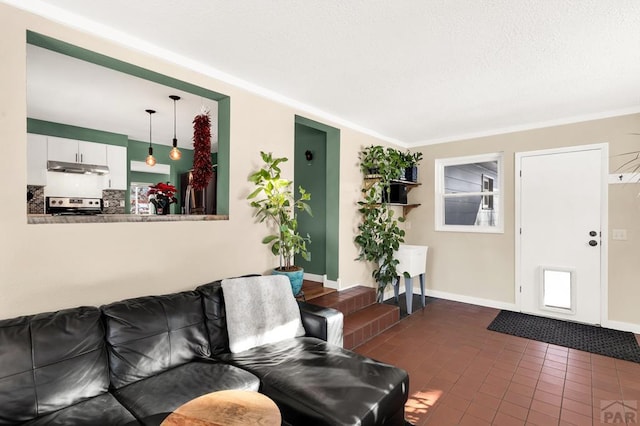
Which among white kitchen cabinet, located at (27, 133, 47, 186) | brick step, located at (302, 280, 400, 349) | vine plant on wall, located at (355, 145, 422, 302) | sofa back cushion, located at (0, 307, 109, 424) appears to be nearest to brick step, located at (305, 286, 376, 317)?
brick step, located at (302, 280, 400, 349)

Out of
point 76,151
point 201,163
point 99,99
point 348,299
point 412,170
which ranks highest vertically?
point 99,99

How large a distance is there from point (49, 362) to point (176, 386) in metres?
0.60

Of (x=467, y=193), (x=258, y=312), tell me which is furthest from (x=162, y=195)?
(x=467, y=193)

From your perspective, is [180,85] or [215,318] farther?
[180,85]

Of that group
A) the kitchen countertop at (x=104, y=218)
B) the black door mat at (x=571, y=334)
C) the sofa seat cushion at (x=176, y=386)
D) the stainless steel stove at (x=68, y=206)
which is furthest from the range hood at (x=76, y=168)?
the black door mat at (x=571, y=334)

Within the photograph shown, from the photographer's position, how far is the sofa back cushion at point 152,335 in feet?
5.72

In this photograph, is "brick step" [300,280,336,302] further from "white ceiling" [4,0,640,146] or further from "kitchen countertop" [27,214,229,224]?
"white ceiling" [4,0,640,146]

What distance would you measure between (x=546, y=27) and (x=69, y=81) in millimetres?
4064

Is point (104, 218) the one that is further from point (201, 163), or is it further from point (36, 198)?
point (36, 198)

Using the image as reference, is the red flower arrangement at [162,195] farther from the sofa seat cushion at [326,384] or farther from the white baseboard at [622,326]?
the white baseboard at [622,326]

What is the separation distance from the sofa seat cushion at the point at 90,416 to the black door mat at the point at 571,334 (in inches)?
145

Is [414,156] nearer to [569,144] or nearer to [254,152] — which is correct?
[569,144]

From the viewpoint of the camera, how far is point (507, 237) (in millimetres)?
4305

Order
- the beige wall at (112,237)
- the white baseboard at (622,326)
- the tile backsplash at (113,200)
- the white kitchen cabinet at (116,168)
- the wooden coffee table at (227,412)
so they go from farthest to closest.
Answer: the tile backsplash at (113,200) < the white kitchen cabinet at (116,168) < the white baseboard at (622,326) < the beige wall at (112,237) < the wooden coffee table at (227,412)
